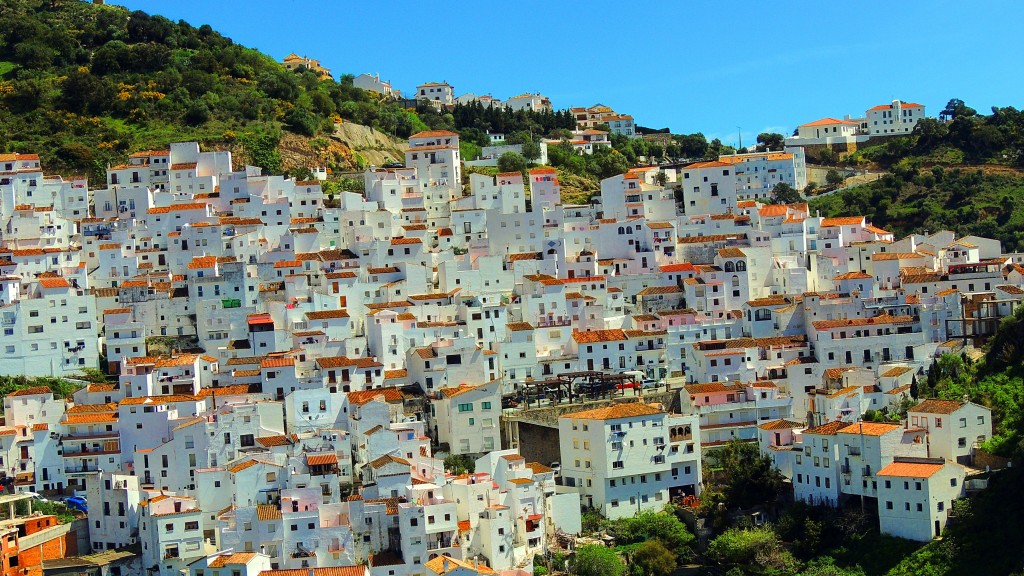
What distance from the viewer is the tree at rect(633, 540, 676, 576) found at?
41.5 metres

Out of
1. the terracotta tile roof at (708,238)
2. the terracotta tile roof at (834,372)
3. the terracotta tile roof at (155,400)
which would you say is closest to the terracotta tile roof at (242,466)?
the terracotta tile roof at (155,400)

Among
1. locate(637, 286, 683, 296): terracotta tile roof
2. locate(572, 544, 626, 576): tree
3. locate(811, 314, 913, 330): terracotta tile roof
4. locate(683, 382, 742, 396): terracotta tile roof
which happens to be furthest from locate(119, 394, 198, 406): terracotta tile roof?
locate(811, 314, 913, 330): terracotta tile roof

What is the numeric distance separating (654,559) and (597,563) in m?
1.74

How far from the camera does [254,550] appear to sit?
40250mm

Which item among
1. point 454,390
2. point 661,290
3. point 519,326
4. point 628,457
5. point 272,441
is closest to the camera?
point 272,441

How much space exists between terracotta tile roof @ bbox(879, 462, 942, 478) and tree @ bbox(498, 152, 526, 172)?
33.3 metres

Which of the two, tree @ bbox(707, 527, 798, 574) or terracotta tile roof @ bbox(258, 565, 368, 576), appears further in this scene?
tree @ bbox(707, 527, 798, 574)

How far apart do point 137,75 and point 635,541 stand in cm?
4351

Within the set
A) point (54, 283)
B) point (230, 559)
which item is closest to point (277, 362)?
point (54, 283)

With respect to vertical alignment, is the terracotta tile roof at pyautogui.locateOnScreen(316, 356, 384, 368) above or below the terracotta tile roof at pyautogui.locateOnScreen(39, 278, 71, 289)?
below

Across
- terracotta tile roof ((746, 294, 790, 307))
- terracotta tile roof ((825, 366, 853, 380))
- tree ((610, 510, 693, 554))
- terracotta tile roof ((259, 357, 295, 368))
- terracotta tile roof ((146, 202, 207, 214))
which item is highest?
terracotta tile roof ((146, 202, 207, 214))

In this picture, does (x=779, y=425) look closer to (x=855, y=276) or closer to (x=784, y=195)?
(x=855, y=276)

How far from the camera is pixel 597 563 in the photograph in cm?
4097

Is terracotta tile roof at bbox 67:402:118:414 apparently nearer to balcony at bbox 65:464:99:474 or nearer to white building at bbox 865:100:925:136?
balcony at bbox 65:464:99:474
